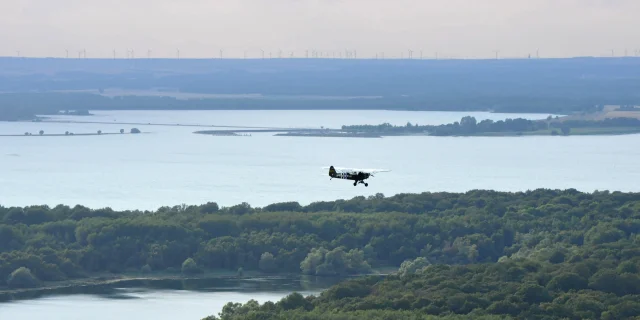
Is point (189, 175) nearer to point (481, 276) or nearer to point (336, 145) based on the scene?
point (336, 145)

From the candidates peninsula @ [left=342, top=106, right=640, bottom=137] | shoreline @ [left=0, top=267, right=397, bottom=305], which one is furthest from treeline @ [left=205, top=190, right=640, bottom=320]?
peninsula @ [left=342, top=106, right=640, bottom=137]

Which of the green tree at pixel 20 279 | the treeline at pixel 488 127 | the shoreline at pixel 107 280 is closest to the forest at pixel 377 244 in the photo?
the green tree at pixel 20 279

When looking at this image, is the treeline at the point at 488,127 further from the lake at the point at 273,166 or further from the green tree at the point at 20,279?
the green tree at the point at 20,279

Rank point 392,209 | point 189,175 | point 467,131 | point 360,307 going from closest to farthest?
point 360,307
point 392,209
point 189,175
point 467,131

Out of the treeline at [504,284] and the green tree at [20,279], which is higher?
the treeline at [504,284]

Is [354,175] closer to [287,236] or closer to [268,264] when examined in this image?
[268,264]

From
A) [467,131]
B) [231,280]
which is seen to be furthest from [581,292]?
[467,131]
